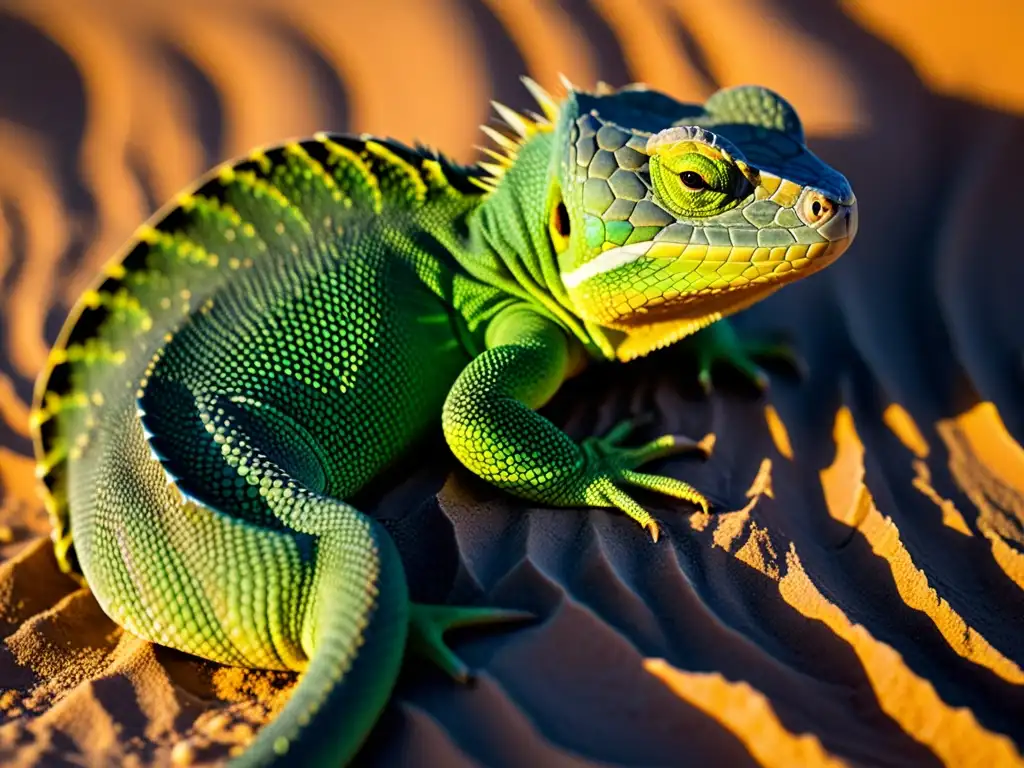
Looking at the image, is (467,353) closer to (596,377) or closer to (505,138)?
(596,377)

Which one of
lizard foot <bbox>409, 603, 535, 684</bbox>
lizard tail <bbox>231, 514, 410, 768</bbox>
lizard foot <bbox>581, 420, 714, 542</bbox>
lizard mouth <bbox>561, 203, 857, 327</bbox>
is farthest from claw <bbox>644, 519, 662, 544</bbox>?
lizard tail <bbox>231, 514, 410, 768</bbox>

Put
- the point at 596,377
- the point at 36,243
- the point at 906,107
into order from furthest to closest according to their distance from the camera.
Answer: the point at 36,243 < the point at 906,107 < the point at 596,377

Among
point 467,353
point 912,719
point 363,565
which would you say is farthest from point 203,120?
point 912,719

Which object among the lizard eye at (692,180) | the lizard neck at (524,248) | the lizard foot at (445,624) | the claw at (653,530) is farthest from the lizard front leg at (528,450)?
the lizard eye at (692,180)

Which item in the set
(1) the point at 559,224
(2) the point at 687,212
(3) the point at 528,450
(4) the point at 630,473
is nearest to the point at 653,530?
(4) the point at 630,473

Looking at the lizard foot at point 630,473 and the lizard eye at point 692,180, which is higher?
the lizard eye at point 692,180

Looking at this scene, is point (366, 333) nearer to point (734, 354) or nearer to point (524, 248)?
point (524, 248)

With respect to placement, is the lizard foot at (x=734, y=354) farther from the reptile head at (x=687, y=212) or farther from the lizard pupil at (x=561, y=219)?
the lizard pupil at (x=561, y=219)
